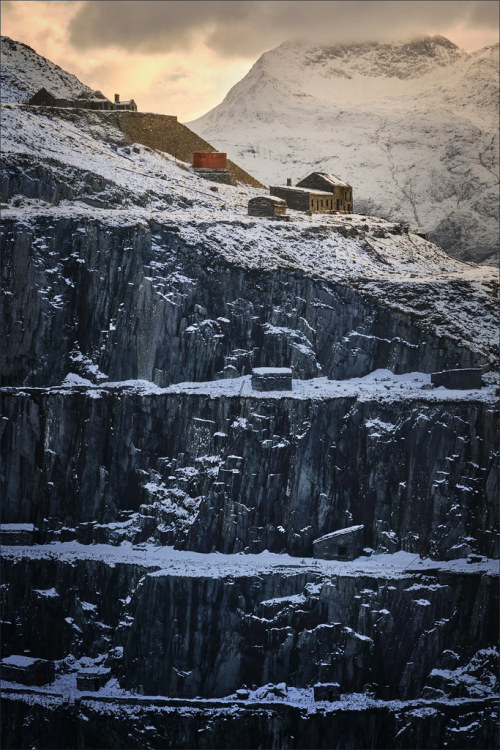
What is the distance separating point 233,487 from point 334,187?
23.3 m

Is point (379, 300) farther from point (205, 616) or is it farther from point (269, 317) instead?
point (205, 616)

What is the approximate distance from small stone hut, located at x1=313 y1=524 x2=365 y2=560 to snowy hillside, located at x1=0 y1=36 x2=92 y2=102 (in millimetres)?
34698

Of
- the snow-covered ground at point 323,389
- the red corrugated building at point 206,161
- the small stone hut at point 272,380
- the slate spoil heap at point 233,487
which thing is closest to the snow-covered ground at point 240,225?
the slate spoil heap at point 233,487

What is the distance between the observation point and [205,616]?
6334 cm

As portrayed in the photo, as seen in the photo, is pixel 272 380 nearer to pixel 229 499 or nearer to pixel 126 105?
pixel 229 499

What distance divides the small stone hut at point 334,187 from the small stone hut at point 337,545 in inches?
A: 944

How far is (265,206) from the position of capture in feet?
Answer: 249

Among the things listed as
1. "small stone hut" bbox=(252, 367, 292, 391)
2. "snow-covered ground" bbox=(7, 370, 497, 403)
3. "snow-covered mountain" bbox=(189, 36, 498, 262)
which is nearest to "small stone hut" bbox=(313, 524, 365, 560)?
"snow-covered ground" bbox=(7, 370, 497, 403)

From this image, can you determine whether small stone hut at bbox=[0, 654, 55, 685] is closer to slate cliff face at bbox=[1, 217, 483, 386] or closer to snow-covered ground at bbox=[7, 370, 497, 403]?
snow-covered ground at bbox=[7, 370, 497, 403]

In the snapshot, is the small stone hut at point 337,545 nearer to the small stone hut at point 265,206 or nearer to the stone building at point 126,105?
the small stone hut at point 265,206

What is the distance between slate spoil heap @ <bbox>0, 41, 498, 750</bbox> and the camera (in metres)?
62.2

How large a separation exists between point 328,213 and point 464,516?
74.7ft

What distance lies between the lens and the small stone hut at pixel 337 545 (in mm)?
64188

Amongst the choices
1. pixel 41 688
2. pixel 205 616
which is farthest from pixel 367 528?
pixel 41 688
